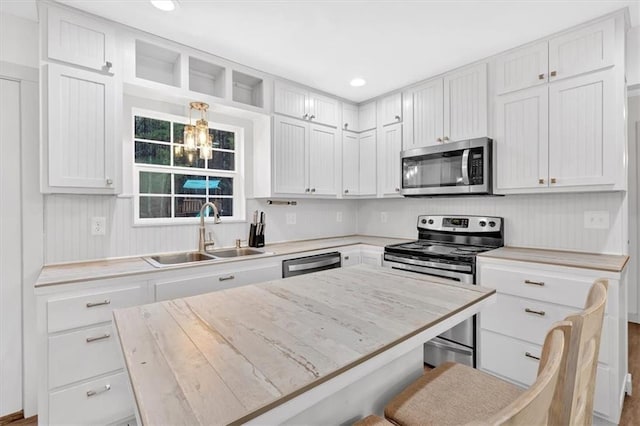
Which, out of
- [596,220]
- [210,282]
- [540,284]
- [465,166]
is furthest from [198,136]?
[596,220]

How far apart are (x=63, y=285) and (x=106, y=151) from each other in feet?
2.96

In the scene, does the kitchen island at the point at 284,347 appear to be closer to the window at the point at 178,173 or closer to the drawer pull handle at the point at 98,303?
the drawer pull handle at the point at 98,303

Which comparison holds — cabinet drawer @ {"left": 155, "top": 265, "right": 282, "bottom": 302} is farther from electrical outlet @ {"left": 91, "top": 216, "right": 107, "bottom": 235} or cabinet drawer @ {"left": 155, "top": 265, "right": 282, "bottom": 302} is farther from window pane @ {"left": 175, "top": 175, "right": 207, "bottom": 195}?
window pane @ {"left": 175, "top": 175, "right": 207, "bottom": 195}

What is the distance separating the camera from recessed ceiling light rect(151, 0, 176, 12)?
1.91 metres

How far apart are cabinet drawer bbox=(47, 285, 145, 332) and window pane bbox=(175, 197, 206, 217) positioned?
98 cm

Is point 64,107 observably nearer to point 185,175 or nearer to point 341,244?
point 185,175

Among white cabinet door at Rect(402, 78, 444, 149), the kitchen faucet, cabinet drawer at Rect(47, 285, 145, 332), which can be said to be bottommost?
cabinet drawer at Rect(47, 285, 145, 332)

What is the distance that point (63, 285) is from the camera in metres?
1.73

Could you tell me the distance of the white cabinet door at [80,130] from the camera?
1.94 metres

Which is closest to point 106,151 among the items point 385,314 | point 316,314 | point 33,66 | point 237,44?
point 33,66

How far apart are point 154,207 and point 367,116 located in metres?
2.50

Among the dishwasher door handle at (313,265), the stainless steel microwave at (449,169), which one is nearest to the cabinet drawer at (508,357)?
the stainless steel microwave at (449,169)

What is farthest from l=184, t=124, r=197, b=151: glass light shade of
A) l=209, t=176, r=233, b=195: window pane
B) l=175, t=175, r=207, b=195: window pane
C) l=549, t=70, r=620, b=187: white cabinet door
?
l=549, t=70, r=620, b=187: white cabinet door

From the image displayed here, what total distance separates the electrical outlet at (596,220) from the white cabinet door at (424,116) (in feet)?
4.26
